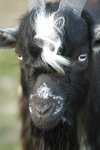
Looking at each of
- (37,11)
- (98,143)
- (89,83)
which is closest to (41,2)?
(37,11)

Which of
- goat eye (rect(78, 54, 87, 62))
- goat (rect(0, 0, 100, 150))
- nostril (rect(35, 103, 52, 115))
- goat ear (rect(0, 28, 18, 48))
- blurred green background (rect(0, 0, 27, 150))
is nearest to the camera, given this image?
nostril (rect(35, 103, 52, 115))

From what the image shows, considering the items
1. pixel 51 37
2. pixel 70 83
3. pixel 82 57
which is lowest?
pixel 70 83

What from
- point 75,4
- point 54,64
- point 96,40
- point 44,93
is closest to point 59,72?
point 54,64

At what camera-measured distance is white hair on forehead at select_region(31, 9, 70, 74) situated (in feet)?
19.2

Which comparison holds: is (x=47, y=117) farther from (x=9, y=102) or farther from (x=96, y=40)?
(x=9, y=102)

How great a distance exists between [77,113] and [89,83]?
0.91 feet

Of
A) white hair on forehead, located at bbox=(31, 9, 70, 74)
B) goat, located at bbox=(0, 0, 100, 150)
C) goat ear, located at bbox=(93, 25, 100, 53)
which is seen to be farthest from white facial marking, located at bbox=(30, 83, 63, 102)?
goat ear, located at bbox=(93, 25, 100, 53)

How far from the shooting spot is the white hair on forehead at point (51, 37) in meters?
5.84

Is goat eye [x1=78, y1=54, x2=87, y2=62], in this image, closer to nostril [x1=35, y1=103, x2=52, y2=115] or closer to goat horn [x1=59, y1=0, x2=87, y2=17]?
goat horn [x1=59, y1=0, x2=87, y2=17]

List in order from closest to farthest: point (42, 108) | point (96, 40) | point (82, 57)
Answer: point (42, 108), point (82, 57), point (96, 40)

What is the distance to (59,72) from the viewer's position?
5.94 meters

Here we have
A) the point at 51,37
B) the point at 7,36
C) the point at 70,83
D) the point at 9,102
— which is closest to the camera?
the point at 51,37

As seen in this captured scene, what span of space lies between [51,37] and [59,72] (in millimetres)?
284

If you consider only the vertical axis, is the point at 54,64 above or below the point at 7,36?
below
